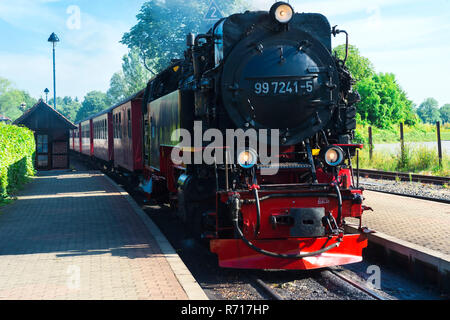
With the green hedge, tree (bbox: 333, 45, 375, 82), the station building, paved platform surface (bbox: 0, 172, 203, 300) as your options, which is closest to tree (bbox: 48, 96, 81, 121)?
tree (bbox: 333, 45, 375, 82)

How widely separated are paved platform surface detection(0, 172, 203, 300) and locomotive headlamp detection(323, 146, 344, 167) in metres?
2.40

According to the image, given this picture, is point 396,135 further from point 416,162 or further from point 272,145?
point 272,145

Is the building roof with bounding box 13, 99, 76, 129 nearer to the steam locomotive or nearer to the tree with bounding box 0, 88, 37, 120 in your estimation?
the steam locomotive

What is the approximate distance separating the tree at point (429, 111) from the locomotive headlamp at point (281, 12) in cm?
11338

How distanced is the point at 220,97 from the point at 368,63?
4745 centimetres

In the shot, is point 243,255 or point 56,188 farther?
point 56,188

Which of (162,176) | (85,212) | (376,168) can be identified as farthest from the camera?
(376,168)

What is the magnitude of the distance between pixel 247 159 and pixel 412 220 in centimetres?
384

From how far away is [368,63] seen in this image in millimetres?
50125

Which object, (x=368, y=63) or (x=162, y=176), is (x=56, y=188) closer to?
(x=162, y=176)

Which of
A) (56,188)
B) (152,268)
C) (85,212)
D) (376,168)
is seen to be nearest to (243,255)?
(152,268)

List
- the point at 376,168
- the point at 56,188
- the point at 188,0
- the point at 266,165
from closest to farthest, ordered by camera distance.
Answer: the point at 266,165 < the point at 56,188 < the point at 376,168 < the point at 188,0

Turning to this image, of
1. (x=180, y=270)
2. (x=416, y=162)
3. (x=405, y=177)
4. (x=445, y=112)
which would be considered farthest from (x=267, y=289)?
(x=445, y=112)

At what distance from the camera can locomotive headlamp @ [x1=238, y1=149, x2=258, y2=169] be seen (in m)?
5.81
